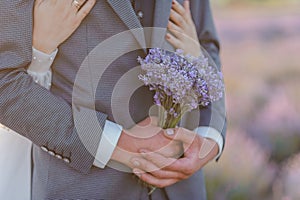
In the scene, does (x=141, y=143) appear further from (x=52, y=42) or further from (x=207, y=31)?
(x=207, y=31)

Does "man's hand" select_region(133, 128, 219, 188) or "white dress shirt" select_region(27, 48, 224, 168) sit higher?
"white dress shirt" select_region(27, 48, 224, 168)

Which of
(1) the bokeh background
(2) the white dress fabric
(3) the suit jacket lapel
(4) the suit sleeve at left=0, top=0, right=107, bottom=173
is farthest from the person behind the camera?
(1) the bokeh background

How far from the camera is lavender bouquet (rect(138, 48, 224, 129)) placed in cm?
168

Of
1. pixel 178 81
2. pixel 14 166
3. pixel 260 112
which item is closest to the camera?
pixel 178 81

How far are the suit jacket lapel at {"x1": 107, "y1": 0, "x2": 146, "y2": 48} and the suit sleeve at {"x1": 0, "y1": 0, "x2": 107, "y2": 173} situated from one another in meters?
0.22

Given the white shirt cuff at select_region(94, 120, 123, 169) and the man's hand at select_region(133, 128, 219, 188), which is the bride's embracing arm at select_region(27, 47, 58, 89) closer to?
the white shirt cuff at select_region(94, 120, 123, 169)

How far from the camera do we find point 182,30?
201 centimetres

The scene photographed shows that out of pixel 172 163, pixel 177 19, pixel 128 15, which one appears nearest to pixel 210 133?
pixel 172 163

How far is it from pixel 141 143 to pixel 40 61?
0.34 meters

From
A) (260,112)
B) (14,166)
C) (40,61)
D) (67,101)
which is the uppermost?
(40,61)

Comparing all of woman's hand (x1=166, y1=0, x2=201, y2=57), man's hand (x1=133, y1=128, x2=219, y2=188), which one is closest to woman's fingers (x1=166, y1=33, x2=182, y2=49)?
woman's hand (x1=166, y1=0, x2=201, y2=57)

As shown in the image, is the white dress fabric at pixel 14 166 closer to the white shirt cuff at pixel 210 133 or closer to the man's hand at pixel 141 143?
the man's hand at pixel 141 143

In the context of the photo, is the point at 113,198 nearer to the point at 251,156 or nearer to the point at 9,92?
the point at 9,92

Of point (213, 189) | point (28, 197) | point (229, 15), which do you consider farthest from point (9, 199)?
point (229, 15)
